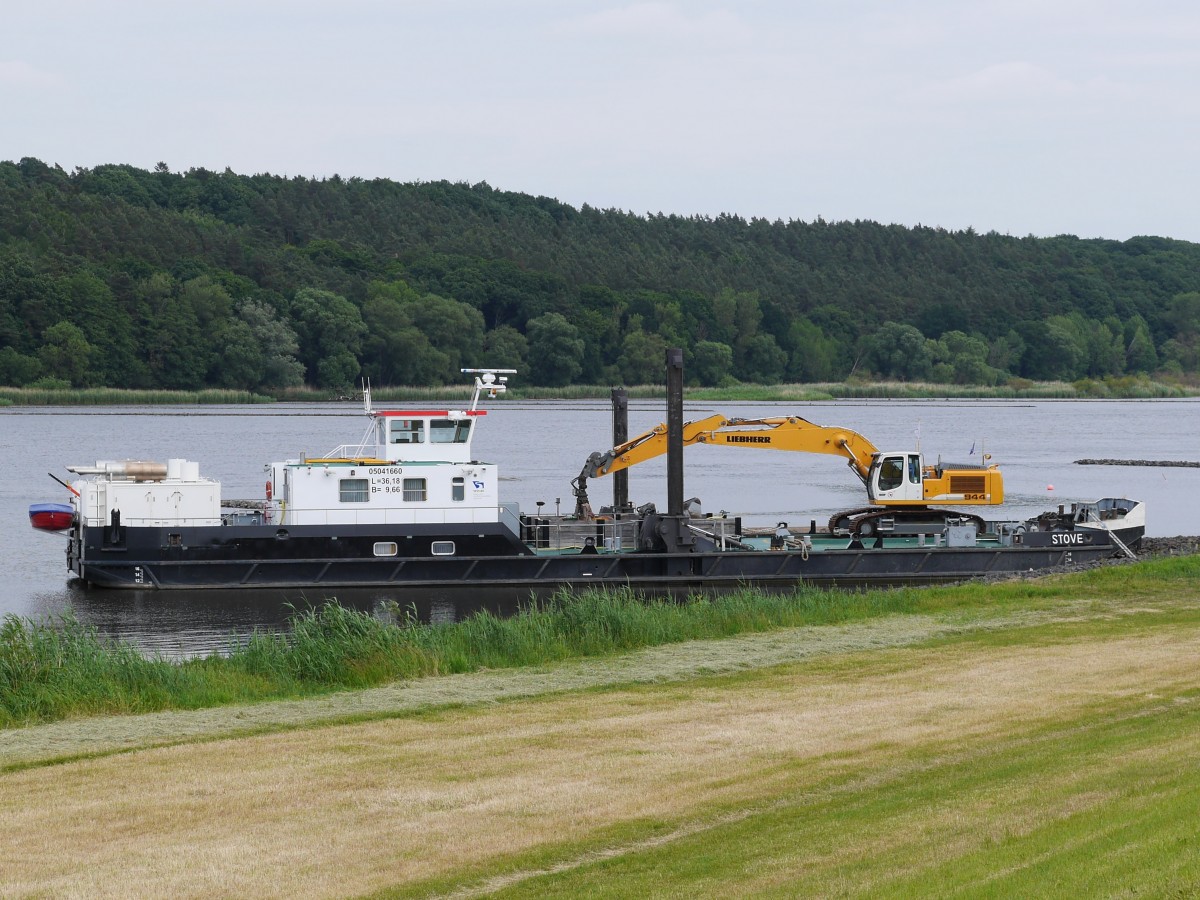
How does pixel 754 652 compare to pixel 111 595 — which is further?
pixel 111 595

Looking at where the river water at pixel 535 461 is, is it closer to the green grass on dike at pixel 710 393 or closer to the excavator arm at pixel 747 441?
the green grass on dike at pixel 710 393

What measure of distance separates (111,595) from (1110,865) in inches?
965

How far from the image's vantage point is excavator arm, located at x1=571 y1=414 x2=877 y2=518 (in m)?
30.8

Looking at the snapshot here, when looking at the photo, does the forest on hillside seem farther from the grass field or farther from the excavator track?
the grass field

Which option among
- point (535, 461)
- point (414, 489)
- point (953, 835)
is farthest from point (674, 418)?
point (535, 461)

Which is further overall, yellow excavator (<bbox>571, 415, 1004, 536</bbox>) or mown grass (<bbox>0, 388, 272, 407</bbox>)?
mown grass (<bbox>0, 388, 272, 407</bbox>)

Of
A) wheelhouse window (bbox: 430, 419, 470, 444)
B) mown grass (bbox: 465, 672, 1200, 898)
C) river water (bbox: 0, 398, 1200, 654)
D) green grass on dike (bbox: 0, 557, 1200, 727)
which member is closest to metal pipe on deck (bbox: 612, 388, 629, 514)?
wheelhouse window (bbox: 430, 419, 470, 444)

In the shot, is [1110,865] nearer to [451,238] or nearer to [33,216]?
[33,216]

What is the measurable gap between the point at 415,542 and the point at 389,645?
12.1m

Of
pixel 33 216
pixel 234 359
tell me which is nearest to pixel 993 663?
pixel 234 359

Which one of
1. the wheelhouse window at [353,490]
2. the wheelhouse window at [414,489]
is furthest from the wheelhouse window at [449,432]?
the wheelhouse window at [353,490]

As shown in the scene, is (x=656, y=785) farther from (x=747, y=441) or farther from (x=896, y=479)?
(x=896, y=479)

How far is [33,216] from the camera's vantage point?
13325 cm

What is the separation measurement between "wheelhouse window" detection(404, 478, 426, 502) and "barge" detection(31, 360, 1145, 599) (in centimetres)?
3
